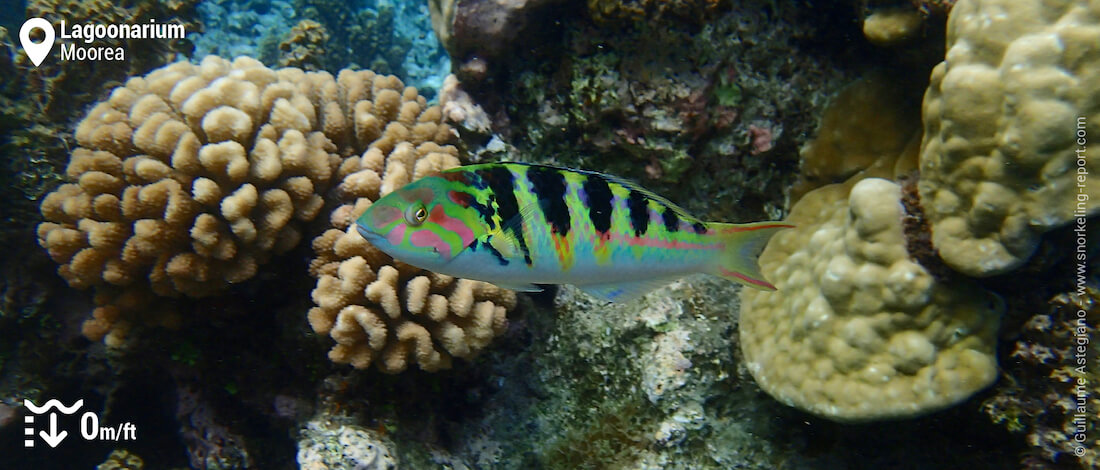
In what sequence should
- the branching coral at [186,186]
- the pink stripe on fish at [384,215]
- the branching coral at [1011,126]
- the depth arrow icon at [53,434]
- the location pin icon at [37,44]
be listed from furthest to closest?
the depth arrow icon at [53,434]
the location pin icon at [37,44]
the branching coral at [186,186]
the branching coral at [1011,126]
the pink stripe on fish at [384,215]

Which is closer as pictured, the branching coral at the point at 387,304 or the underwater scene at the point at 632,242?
the underwater scene at the point at 632,242

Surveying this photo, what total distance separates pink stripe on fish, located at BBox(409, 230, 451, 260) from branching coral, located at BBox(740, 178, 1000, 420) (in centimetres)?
213

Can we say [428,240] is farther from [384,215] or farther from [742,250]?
[742,250]

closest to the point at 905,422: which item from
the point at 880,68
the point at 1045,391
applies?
the point at 1045,391

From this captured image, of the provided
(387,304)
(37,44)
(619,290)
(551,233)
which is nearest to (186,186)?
(387,304)

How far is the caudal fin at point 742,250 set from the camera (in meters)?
2.29

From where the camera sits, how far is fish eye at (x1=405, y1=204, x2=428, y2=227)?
6.32ft

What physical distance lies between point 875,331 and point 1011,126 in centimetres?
113

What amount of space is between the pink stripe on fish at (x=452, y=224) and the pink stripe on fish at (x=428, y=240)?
5 cm

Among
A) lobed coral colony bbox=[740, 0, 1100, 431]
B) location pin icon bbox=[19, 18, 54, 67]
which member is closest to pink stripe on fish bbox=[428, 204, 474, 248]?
lobed coral colony bbox=[740, 0, 1100, 431]

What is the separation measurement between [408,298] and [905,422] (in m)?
2.97

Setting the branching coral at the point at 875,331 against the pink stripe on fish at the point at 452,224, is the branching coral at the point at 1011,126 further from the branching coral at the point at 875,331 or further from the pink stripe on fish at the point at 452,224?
the pink stripe on fish at the point at 452,224

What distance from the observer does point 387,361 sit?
337cm

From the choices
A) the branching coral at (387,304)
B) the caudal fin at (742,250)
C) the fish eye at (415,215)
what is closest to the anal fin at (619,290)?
the caudal fin at (742,250)
